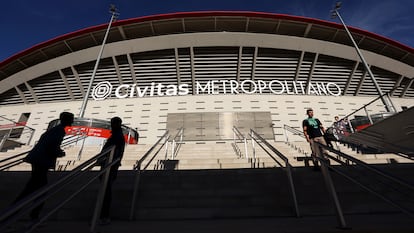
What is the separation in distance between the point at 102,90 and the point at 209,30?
9.99 m

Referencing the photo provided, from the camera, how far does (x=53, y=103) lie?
16625 millimetres

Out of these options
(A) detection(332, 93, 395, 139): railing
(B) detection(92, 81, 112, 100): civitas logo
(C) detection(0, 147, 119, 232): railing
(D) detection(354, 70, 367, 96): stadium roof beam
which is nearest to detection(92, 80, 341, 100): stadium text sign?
(B) detection(92, 81, 112, 100): civitas logo

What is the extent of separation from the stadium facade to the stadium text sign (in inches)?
3.2

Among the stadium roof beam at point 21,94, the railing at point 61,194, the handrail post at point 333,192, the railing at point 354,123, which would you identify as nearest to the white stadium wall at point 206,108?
the stadium roof beam at point 21,94

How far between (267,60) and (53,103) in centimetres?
1823

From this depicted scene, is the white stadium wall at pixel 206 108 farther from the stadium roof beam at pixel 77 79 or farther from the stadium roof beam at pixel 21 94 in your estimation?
the stadium roof beam at pixel 21 94

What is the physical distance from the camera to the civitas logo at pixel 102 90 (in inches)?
626

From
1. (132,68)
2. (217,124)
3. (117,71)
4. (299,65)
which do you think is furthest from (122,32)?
(299,65)

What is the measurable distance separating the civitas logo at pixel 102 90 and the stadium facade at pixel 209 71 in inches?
3.6

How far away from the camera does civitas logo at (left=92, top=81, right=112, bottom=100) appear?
1590cm

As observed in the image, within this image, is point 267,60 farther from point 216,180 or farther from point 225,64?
point 216,180

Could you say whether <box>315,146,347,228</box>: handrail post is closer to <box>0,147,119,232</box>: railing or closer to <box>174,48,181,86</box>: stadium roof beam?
<box>0,147,119,232</box>: railing

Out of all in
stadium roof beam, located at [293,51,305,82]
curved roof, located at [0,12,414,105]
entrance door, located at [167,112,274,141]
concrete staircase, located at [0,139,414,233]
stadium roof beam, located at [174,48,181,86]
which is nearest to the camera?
concrete staircase, located at [0,139,414,233]

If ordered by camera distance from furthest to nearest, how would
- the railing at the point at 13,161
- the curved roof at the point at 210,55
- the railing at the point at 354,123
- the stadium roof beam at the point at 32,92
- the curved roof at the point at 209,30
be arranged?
the stadium roof beam at the point at 32,92 → the curved roof at the point at 210,55 → the curved roof at the point at 209,30 → the railing at the point at 354,123 → the railing at the point at 13,161
